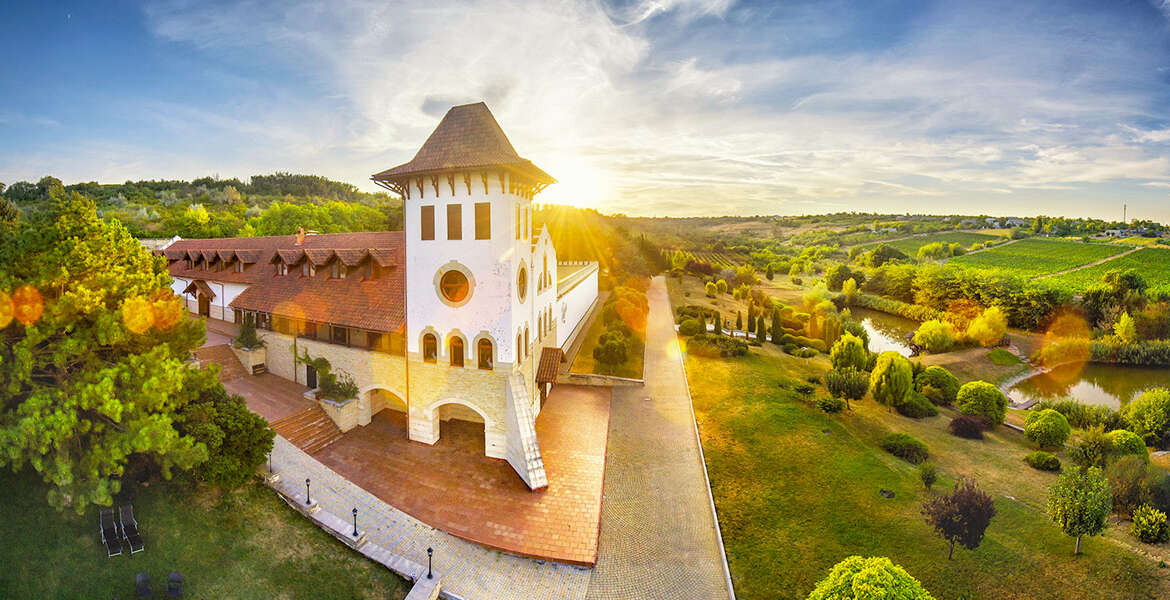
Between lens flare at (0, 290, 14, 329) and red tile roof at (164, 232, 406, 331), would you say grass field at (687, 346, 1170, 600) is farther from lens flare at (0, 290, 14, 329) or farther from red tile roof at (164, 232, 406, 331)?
lens flare at (0, 290, 14, 329)

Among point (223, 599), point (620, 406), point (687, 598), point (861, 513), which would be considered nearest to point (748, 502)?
point (861, 513)

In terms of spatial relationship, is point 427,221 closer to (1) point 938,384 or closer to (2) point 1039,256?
(1) point 938,384

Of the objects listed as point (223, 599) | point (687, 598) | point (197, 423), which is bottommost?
point (687, 598)

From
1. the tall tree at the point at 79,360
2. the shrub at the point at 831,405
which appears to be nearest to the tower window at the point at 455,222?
the tall tree at the point at 79,360

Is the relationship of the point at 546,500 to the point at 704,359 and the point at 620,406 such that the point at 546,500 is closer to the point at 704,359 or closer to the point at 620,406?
the point at 620,406

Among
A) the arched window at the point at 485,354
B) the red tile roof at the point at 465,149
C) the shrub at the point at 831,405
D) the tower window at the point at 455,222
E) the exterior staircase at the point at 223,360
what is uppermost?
the red tile roof at the point at 465,149

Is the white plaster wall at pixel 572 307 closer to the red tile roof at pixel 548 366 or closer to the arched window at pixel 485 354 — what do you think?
the red tile roof at pixel 548 366

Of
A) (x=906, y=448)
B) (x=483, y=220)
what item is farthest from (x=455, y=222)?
(x=906, y=448)
